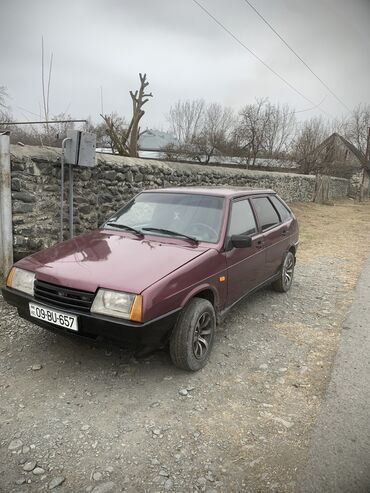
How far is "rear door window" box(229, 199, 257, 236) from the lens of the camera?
13.0 feet

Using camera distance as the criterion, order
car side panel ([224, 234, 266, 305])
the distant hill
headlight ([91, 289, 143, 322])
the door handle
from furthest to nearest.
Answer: the distant hill < the door handle < car side panel ([224, 234, 266, 305]) < headlight ([91, 289, 143, 322])

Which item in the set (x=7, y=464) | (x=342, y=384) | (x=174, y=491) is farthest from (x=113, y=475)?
(x=342, y=384)

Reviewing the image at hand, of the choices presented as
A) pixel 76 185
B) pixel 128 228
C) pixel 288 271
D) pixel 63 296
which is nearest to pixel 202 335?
pixel 63 296

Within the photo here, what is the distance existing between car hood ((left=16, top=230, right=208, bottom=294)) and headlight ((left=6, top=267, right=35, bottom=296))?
53mm

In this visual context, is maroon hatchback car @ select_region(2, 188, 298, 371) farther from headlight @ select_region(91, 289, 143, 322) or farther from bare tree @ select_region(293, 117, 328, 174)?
bare tree @ select_region(293, 117, 328, 174)

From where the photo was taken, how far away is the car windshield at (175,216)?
150 inches

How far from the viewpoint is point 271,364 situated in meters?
3.47

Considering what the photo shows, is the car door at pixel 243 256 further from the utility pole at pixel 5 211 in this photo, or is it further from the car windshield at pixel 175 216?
the utility pole at pixel 5 211

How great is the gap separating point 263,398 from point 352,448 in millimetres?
712

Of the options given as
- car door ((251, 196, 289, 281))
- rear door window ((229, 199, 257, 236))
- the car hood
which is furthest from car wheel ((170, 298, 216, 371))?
car door ((251, 196, 289, 281))

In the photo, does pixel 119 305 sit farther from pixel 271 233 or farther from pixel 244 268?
pixel 271 233

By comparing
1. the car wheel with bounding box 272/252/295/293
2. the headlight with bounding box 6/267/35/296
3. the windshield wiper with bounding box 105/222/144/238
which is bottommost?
the car wheel with bounding box 272/252/295/293

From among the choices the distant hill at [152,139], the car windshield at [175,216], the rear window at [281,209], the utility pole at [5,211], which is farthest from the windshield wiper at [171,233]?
the distant hill at [152,139]

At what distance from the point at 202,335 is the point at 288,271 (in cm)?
258
